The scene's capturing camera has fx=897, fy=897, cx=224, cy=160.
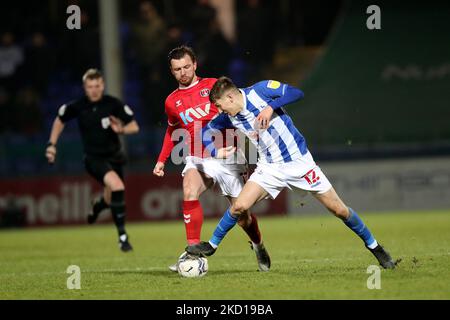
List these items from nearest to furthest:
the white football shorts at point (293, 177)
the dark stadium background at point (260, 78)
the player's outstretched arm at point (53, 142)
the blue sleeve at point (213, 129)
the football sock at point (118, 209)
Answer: the white football shorts at point (293, 177) < the blue sleeve at point (213, 129) < the player's outstretched arm at point (53, 142) < the football sock at point (118, 209) < the dark stadium background at point (260, 78)

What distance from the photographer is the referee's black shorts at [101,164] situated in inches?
450

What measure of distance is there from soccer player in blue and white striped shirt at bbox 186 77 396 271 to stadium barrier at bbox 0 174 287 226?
9.34 m

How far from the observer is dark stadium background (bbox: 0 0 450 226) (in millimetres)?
16703

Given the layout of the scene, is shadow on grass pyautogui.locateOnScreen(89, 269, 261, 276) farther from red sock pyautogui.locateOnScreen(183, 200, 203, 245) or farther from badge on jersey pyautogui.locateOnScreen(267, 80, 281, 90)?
badge on jersey pyautogui.locateOnScreen(267, 80, 281, 90)

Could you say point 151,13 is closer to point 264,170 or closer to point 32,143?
point 32,143

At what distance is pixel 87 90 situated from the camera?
1120 centimetres

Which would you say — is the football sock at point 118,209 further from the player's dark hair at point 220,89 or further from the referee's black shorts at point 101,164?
the player's dark hair at point 220,89

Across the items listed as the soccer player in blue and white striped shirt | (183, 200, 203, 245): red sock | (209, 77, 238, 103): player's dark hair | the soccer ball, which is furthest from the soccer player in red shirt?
(209, 77, 238, 103): player's dark hair

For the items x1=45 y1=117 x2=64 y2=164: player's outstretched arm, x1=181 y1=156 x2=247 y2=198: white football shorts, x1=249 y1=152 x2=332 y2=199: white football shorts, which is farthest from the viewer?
x1=45 y1=117 x2=64 y2=164: player's outstretched arm

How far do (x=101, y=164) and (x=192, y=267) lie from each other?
4.30 meters

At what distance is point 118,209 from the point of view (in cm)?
1135

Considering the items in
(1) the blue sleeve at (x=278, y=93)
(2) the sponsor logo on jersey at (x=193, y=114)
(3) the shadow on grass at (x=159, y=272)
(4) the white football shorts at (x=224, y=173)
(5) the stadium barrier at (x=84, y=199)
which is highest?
(1) the blue sleeve at (x=278, y=93)

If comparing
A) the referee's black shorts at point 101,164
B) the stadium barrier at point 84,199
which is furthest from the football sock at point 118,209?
the stadium barrier at point 84,199
